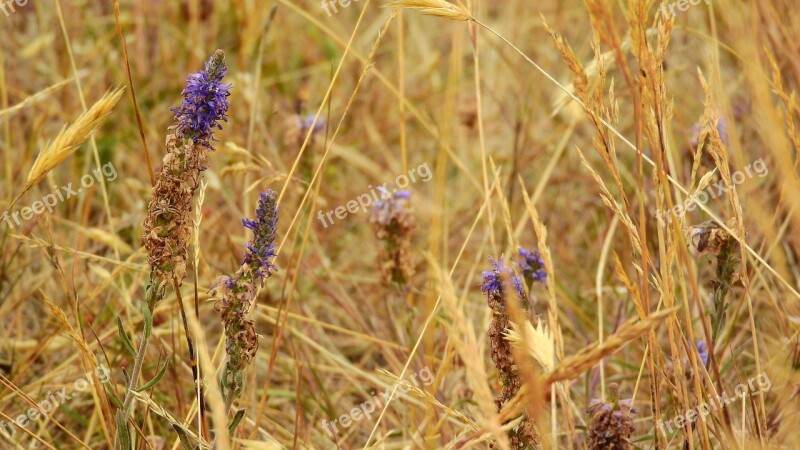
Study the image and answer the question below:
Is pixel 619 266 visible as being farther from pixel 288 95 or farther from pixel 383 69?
pixel 383 69

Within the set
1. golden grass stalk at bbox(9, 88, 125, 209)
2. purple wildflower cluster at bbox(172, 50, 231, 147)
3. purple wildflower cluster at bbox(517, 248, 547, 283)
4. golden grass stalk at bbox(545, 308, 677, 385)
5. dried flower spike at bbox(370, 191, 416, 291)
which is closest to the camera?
golden grass stalk at bbox(545, 308, 677, 385)

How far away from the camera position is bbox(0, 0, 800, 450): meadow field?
153 centimetres

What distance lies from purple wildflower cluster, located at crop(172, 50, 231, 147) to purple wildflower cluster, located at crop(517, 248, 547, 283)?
92 cm

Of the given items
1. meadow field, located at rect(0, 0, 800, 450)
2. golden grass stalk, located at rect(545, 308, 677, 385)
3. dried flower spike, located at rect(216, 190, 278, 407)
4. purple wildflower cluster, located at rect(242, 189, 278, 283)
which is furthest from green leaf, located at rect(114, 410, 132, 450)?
golden grass stalk, located at rect(545, 308, 677, 385)

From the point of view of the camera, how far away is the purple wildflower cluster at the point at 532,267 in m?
2.10

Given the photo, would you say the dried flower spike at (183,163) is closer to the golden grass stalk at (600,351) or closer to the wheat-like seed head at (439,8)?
the wheat-like seed head at (439,8)

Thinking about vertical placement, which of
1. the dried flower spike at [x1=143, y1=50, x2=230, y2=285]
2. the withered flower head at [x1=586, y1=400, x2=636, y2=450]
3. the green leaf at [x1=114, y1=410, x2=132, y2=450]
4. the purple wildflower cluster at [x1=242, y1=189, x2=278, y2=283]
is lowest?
the withered flower head at [x1=586, y1=400, x2=636, y2=450]

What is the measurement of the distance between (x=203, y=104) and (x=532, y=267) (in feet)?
3.26

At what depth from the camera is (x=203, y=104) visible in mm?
1494

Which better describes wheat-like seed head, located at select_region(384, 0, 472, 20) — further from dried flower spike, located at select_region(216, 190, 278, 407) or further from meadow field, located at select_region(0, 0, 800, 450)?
dried flower spike, located at select_region(216, 190, 278, 407)

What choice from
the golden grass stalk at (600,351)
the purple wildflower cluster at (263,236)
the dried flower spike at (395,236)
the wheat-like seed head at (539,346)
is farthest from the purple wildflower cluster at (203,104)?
the dried flower spike at (395,236)

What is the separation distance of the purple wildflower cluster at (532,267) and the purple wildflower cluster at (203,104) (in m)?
0.92

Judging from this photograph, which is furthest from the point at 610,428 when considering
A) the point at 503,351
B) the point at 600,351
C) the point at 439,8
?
the point at 439,8

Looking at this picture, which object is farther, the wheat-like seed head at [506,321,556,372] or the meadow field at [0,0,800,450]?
the meadow field at [0,0,800,450]
